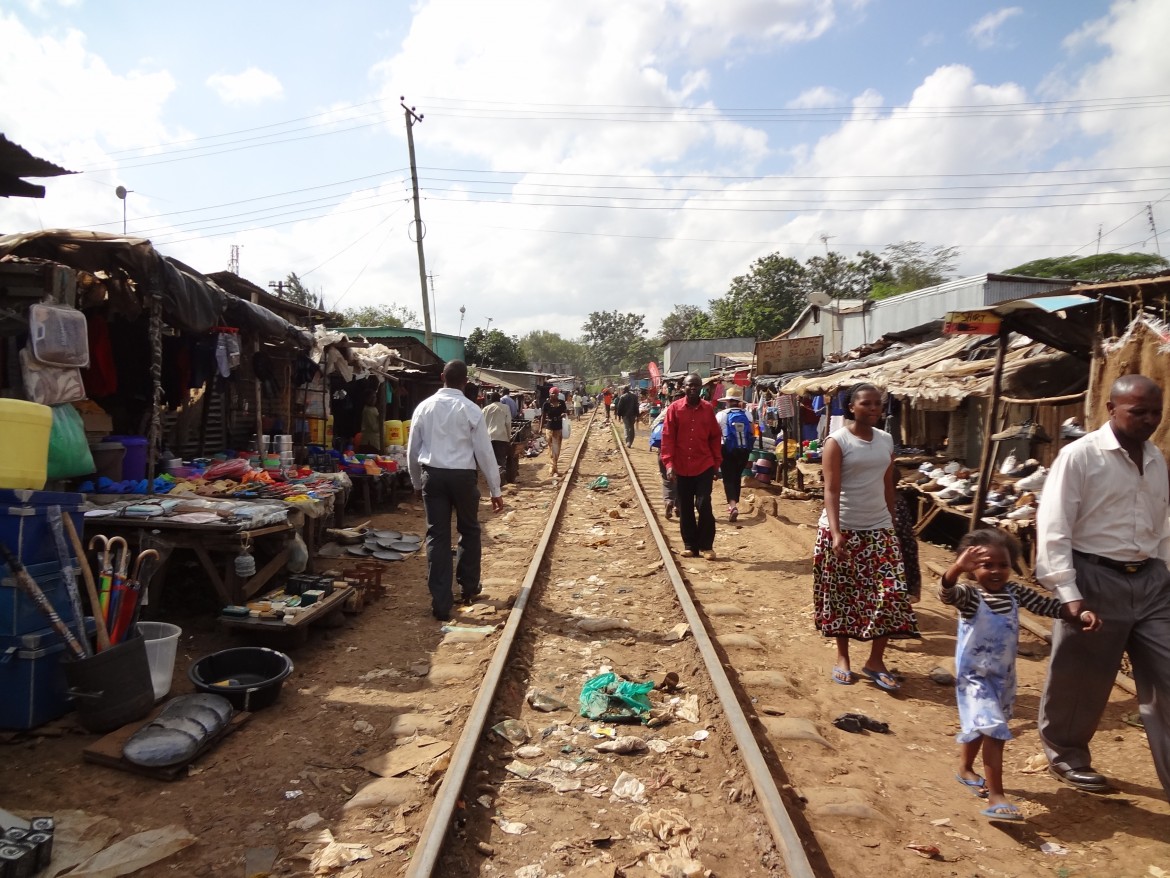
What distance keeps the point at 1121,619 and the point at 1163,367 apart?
248 centimetres

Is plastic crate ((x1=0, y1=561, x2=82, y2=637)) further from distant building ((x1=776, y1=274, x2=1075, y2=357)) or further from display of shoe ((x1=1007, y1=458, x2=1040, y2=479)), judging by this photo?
distant building ((x1=776, y1=274, x2=1075, y2=357))

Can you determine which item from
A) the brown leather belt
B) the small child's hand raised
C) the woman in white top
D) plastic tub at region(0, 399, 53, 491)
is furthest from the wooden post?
plastic tub at region(0, 399, 53, 491)

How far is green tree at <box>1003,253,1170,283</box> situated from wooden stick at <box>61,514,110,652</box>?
1074 inches

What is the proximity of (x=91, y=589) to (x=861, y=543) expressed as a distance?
4.60 meters

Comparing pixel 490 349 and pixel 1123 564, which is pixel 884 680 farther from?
pixel 490 349

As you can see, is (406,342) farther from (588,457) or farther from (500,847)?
(500,847)

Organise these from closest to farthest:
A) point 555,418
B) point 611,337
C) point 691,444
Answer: point 691,444 < point 555,418 < point 611,337

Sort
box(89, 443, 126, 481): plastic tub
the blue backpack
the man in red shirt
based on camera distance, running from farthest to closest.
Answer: the blue backpack, the man in red shirt, box(89, 443, 126, 481): plastic tub

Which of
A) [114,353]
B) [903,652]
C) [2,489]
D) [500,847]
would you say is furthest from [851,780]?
[114,353]

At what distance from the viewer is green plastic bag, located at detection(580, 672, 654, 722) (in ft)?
14.2

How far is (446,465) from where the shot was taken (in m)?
6.18

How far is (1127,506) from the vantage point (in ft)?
10.3

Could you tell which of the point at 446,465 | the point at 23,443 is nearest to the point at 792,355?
the point at 446,465

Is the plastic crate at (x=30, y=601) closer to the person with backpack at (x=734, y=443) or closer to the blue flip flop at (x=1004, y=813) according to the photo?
the blue flip flop at (x=1004, y=813)
